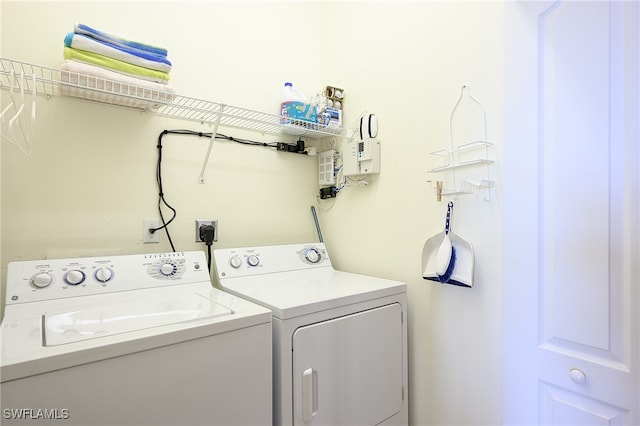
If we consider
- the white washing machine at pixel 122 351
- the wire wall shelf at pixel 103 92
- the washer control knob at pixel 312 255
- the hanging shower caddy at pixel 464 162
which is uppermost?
the wire wall shelf at pixel 103 92

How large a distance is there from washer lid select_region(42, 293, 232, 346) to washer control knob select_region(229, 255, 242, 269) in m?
0.42

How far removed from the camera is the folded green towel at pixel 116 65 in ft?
4.00

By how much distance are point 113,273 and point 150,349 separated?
2.03ft

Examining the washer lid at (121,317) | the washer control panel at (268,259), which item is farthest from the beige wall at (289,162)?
the washer lid at (121,317)

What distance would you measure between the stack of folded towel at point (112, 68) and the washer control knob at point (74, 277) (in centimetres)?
71

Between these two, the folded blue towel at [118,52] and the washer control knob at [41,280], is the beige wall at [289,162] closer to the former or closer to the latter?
the washer control knob at [41,280]

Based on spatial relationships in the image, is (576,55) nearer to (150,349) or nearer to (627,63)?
(627,63)

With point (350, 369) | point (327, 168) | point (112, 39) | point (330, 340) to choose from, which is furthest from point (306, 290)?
point (112, 39)

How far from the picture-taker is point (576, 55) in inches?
41.9

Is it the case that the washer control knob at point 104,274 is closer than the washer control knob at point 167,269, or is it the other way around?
the washer control knob at point 104,274

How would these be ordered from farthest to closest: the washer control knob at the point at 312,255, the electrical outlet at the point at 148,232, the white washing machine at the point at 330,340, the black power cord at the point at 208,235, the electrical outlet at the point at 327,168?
the electrical outlet at the point at 327,168
the washer control knob at the point at 312,255
the black power cord at the point at 208,235
the electrical outlet at the point at 148,232
the white washing machine at the point at 330,340

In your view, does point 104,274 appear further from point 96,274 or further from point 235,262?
point 235,262

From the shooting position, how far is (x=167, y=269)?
1459mm

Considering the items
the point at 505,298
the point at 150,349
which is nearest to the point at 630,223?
the point at 505,298
